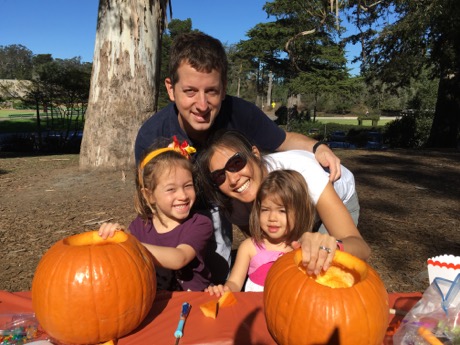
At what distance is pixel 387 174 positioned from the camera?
8.51m

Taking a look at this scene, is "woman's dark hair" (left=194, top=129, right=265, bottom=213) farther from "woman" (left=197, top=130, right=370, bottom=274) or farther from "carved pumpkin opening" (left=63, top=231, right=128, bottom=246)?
"carved pumpkin opening" (left=63, top=231, right=128, bottom=246)

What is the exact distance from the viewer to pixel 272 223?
89.4 inches

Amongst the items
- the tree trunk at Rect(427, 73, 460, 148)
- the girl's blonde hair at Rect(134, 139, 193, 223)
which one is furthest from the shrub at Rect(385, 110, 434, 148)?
the girl's blonde hair at Rect(134, 139, 193, 223)

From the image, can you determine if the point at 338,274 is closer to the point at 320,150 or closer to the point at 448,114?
the point at 320,150

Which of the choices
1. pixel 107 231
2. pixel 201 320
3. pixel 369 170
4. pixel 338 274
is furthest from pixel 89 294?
pixel 369 170

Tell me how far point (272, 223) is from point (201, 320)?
0.82m

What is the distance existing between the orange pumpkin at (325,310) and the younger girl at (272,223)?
65cm

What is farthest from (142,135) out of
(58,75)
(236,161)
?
(58,75)

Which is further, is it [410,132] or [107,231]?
[410,132]

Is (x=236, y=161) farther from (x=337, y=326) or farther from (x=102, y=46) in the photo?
(x=102, y=46)

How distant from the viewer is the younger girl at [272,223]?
218cm

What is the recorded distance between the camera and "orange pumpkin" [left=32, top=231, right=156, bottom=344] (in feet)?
4.83

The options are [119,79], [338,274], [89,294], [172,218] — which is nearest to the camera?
[89,294]

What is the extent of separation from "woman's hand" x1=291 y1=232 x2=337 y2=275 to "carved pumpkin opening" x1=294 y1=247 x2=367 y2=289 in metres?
0.08
